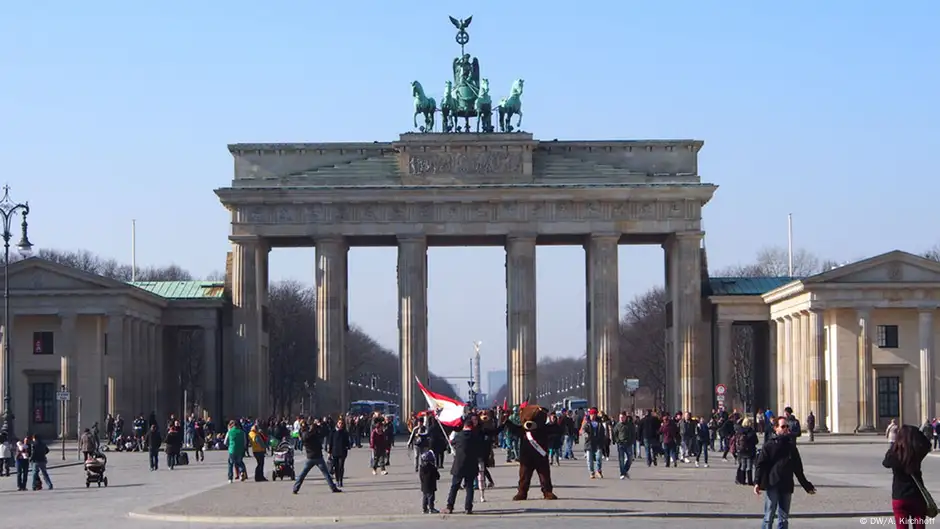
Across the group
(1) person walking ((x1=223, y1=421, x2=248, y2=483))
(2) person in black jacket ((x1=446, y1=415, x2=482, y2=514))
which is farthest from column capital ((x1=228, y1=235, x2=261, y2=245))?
(2) person in black jacket ((x1=446, y1=415, x2=482, y2=514))

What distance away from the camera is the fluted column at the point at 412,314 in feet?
307

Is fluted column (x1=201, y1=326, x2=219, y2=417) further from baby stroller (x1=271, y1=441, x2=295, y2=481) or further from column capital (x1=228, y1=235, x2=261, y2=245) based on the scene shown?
baby stroller (x1=271, y1=441, x2=295, y2=481)

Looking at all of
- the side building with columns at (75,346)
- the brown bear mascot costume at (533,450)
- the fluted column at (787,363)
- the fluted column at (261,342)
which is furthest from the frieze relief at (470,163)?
the brown bear mascot costume at (533,450)

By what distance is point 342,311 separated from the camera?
311 feet

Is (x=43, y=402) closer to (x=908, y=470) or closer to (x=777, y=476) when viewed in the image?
(x=777, y=476)

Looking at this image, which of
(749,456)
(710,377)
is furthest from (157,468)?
(710,377)

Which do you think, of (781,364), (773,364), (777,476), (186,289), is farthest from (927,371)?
(777,476)

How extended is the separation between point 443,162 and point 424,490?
204ft

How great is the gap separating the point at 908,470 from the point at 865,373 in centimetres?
6469

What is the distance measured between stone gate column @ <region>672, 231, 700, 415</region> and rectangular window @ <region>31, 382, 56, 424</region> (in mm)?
32455

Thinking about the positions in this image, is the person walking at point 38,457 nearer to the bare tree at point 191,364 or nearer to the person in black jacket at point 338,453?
the person in black jacket at point 338,453

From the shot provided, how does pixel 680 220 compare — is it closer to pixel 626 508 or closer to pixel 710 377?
pixel 710 377

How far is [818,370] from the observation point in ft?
279

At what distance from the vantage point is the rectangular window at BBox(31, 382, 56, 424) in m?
87.9
